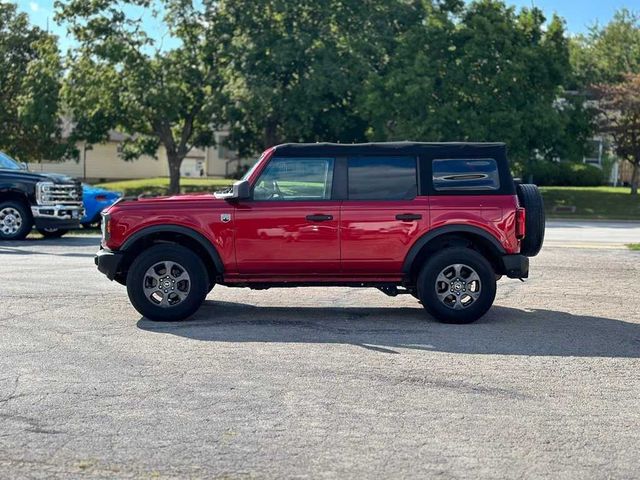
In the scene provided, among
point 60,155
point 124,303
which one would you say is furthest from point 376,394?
point 60,155

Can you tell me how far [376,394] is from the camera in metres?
6.25

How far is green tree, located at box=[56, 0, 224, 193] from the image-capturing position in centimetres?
A: 3878

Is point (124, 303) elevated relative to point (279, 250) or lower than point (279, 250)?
lower

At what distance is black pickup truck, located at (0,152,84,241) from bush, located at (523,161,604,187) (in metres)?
33.5

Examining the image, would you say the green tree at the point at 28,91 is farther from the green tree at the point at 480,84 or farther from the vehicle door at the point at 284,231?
the vehicle door at the point at 284,231

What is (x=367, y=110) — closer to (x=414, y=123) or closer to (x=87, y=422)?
(x=414, y=123)

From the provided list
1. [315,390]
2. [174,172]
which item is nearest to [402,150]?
[315,390]

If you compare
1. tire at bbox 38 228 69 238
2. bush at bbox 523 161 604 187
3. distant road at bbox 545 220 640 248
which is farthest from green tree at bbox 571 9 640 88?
tire at bbox 38 228 69 238

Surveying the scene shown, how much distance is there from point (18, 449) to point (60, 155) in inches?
1642

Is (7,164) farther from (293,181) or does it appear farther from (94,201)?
(293,181)

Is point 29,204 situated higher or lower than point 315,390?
higher

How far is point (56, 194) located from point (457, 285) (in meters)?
11.9

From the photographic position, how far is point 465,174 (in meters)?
9.27

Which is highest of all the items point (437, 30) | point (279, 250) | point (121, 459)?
point (437, 30)
